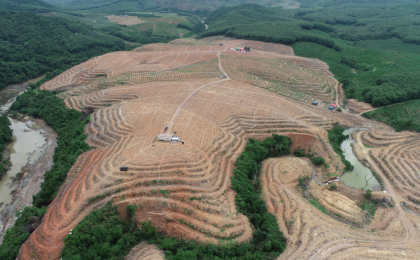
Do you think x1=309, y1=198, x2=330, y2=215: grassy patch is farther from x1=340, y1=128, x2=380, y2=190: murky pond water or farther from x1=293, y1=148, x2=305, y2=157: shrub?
x1=293, y1=148, x2=305, y2=157: shrub

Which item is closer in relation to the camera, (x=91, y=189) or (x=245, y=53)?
(x=91, y=189)

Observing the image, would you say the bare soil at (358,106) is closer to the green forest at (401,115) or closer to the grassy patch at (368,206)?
the green forest at (401,115)

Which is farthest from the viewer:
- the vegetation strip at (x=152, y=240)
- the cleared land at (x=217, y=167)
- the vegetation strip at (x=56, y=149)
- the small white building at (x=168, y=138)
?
the small white building at (x=168, y=138)

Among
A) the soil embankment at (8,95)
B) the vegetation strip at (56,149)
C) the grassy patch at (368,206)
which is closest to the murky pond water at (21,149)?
the vegetation strip at (56,149)

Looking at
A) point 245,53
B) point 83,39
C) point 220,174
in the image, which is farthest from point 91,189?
point 83,39

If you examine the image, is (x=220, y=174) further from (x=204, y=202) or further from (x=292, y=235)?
(x=292, y=235)

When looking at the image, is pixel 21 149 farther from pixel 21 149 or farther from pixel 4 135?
pixel 4 135
